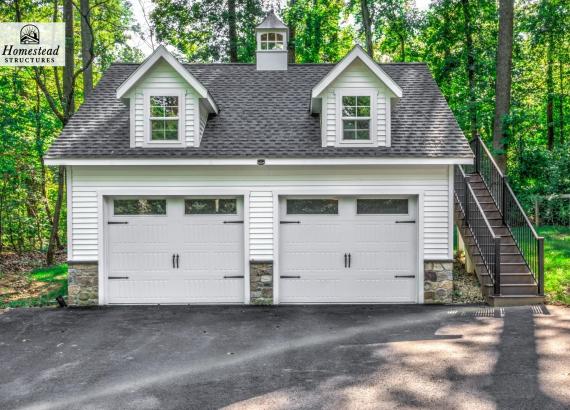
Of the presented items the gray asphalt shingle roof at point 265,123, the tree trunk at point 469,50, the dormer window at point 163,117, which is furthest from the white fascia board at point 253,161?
the tree trunk at point 469,50

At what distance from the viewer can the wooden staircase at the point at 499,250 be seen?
920 cm

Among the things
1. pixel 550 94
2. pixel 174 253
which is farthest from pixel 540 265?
pixel 550 94

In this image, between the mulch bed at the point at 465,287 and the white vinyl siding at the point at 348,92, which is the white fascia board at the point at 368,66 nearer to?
the white vinyl siding at the point at 348,92

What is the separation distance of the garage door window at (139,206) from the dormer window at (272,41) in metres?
6.19

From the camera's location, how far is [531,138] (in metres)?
23.0

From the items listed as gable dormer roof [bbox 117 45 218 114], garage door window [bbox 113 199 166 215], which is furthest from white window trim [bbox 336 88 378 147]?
garage door window [bbox 113 199 166 215]

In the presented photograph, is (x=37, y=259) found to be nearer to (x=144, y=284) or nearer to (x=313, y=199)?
(x=144, y=284)

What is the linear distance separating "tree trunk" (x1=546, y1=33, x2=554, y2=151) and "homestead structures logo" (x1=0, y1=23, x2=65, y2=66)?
1902 centimetres

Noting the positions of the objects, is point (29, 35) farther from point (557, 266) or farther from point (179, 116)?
point (557, 266)

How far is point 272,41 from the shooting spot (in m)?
13.6

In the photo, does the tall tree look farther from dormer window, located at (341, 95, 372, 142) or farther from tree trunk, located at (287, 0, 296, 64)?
dormer window, located at (341, 95, 372, 142)

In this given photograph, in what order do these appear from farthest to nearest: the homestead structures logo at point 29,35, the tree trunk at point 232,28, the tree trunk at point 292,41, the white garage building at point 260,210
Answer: the tree trunk at point 292,41, the tree trunk at point 232,28, the homestead structures logo at point 29,35, the white garage building at point 260,210

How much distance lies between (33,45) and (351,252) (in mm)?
11858

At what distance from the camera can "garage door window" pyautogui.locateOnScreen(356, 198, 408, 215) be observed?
10000mm
